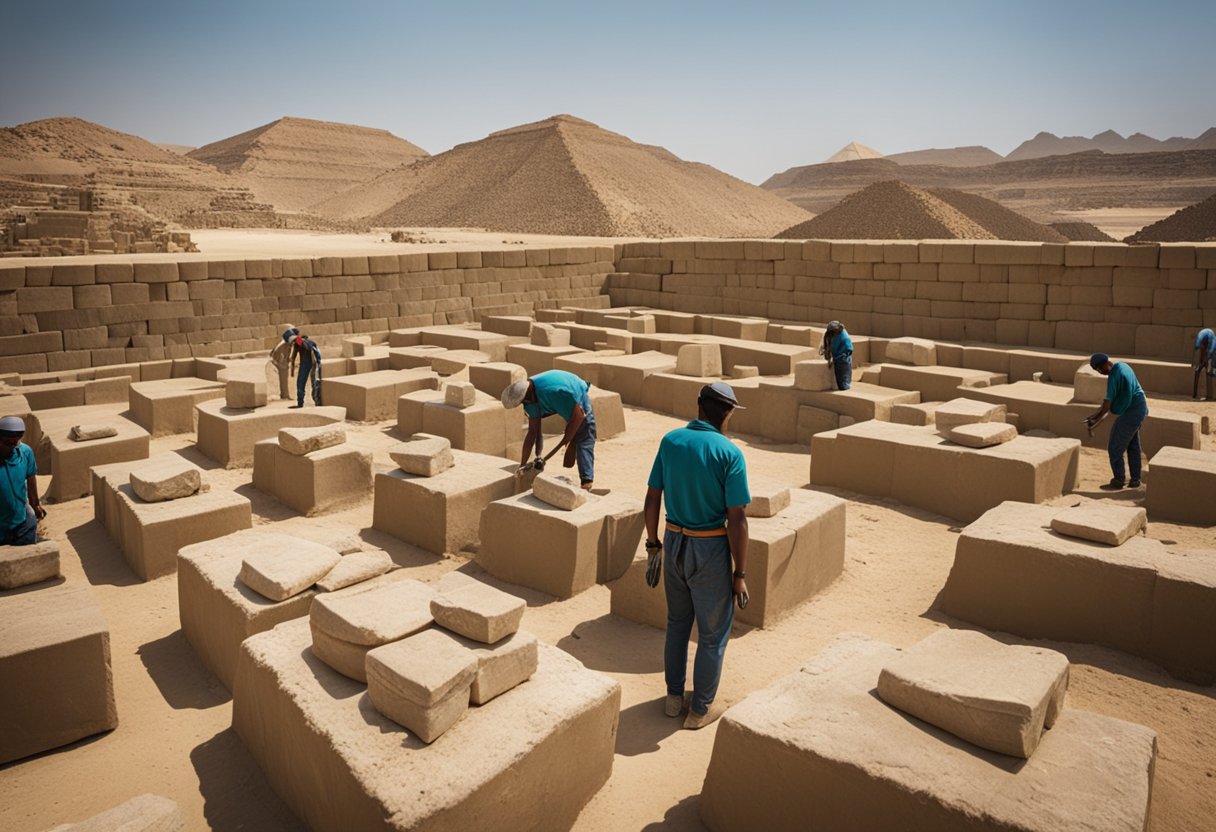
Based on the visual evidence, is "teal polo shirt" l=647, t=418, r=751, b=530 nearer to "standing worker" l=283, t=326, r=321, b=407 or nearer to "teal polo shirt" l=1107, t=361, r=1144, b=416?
"teal polo shirt" l=1107, t=361, r=1144, b=416

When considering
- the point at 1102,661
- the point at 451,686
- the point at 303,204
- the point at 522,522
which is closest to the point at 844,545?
the point at 1102,661

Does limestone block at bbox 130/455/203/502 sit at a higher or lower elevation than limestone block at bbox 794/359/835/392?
lower

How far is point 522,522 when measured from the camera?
234 inches

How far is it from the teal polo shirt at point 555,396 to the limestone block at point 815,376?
386cm

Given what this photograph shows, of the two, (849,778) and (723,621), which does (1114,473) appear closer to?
(723,621)

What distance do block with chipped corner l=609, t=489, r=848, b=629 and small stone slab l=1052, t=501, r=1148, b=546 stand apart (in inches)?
54.7

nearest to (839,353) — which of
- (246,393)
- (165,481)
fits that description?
(246,393)

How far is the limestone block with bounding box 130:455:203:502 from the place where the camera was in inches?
250

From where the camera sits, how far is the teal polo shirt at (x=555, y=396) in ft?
23.1

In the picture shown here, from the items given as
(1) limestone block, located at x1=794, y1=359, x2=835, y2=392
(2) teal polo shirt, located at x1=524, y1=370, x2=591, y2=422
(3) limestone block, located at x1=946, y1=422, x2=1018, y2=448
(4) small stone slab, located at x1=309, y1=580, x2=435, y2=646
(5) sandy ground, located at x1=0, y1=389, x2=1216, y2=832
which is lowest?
(5) sandy ground, located at x1=0, y1=389, x2=1216, y2=832

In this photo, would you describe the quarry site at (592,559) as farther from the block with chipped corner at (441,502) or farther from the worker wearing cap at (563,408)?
the worker wearing cap at (563,408)

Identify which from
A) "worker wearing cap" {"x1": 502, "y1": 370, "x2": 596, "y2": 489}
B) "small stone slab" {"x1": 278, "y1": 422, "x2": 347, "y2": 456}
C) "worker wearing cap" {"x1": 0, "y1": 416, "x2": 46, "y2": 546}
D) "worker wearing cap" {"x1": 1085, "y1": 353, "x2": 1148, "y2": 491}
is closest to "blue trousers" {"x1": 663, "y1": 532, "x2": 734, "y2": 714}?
"worker wearing cap" {"x1": 502, "y1": 370, "x2": 596, "y2": 489}

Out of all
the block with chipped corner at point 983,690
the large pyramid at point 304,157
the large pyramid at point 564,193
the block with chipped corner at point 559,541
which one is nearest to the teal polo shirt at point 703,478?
the block with chipped corner at point 983,690

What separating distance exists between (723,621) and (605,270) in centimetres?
1636
